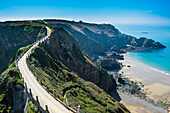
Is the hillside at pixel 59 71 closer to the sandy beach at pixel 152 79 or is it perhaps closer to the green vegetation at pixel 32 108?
the green vegetation at pixel 32 108

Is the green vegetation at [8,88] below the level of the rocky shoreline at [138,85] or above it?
above

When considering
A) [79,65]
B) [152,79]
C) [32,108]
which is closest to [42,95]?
[32,108]

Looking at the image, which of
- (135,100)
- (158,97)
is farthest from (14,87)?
(158,97)

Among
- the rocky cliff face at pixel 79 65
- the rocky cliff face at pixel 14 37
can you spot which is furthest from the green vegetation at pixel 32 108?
the rocky cliff face at pixel 14 37

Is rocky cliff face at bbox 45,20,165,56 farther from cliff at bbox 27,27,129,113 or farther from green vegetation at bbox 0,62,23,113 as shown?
green vegetation at bbox 0,62,23,113

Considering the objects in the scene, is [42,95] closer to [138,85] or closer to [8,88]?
[8,88]

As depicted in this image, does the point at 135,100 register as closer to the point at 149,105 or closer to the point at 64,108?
the point at 149,105
